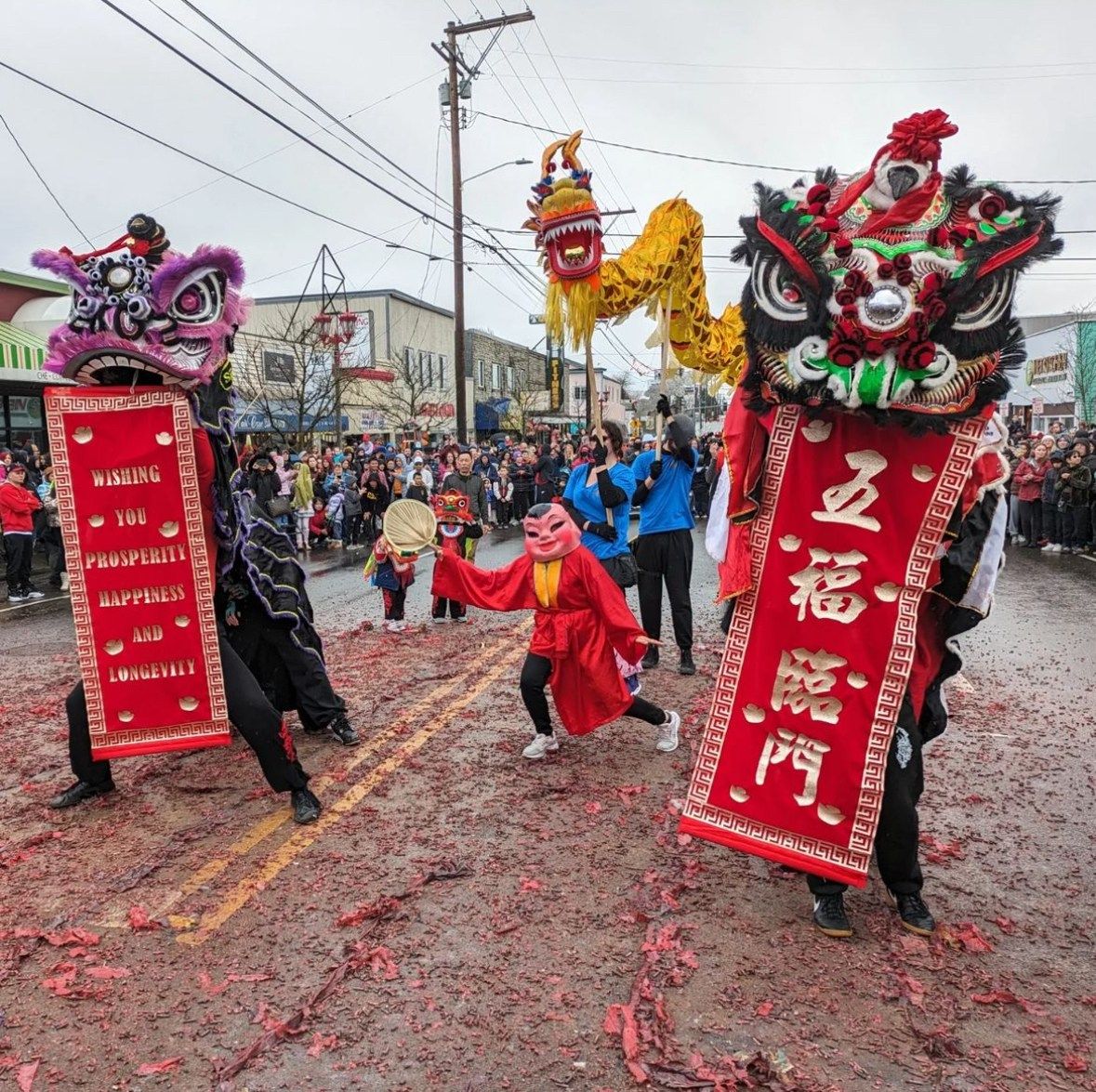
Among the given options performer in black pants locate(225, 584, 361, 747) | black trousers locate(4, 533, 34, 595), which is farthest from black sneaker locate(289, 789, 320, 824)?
black trousers locate(4, 533, 34, 595)

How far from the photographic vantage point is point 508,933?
130 inches

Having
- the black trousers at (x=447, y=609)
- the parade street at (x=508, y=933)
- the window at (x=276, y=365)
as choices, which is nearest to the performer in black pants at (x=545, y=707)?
the parade street at (x=508, y=933)

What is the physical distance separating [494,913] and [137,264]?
3.16 m

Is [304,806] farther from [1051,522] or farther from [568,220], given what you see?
[1051,522]

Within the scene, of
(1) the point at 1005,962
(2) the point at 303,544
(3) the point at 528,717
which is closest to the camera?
(1) the point at 1005,962

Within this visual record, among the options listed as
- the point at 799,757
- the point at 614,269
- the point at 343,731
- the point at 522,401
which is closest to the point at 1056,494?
the point at 614,269

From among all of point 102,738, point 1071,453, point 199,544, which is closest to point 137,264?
point 199,544

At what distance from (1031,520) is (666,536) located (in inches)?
432

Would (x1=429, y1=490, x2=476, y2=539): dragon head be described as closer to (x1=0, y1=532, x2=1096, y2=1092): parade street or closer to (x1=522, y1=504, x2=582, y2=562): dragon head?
(x1=0, y1=532, x2=1096, y2=1092): parade street

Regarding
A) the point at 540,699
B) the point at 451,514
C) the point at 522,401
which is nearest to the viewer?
the point at 540,699

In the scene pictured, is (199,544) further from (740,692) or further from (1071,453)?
(1071,453)

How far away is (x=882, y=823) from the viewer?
3.32 meters

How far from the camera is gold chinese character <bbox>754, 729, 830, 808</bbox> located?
10.9 ft

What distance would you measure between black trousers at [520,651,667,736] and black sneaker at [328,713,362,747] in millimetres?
1084
